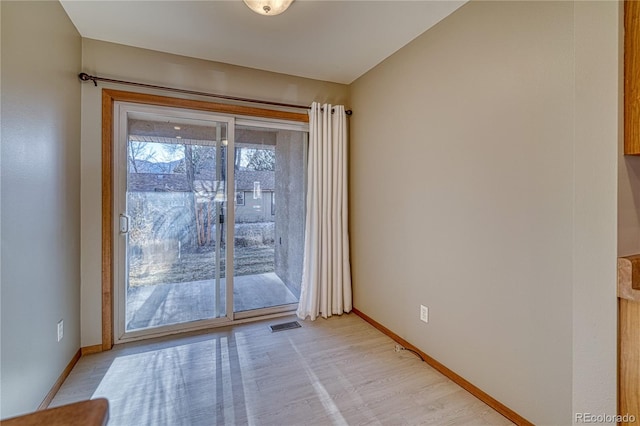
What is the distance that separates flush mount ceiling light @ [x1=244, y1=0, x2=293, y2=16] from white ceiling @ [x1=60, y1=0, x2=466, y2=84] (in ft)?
0.56

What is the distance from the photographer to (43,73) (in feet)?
5.58

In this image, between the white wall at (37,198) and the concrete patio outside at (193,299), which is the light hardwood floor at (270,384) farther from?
→ the white wall at (37,198)

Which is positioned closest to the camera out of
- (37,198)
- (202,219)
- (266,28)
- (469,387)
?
(37,198)

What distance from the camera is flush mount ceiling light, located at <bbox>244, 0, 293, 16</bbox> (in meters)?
1.78

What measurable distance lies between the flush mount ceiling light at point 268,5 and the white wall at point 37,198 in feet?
3.87

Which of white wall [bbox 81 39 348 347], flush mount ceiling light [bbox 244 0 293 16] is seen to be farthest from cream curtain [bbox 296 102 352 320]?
flush mount ceiling light [bbox 244 0 293 16]

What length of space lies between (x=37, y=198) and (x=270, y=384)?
5.94 feet

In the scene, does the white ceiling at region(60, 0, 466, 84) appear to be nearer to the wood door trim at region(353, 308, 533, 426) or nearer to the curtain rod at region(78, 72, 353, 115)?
the curtain rod at region(78, 72, 353, 115)

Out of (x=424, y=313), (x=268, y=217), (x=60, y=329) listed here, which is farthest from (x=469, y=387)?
(x=60, y=329)

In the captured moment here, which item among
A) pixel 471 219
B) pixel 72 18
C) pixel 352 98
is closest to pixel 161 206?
pixel 72 18

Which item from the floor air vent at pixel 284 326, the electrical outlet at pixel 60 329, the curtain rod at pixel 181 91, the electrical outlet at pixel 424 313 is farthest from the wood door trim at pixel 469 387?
the electrical outlet at pixel 60 329

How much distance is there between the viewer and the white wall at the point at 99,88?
234 centimetres

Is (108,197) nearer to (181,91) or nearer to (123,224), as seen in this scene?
(123,224)

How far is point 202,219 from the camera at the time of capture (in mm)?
2826
